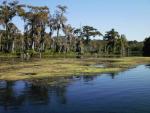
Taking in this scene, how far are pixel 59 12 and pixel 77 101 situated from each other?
10598cm

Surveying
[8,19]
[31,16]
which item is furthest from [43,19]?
[8,19]

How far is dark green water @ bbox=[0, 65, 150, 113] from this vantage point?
70.5 ft

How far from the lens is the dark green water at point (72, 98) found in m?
21.5

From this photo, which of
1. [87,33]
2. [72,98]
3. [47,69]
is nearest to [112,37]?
[87,33]

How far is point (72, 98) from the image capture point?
25.5m

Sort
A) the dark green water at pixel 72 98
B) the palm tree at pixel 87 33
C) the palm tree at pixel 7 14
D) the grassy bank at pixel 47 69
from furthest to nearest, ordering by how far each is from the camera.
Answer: the palm tree at pixel 87 33 → the palm tree at pixel 7 14 → the grassy bank at pixel 47 69 → the dark green water at pixel 72 98

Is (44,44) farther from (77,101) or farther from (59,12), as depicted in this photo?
(77,101)

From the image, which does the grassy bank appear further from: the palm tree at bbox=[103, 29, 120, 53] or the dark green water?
the palm tree at bbox=[103, 29, 120, 53]

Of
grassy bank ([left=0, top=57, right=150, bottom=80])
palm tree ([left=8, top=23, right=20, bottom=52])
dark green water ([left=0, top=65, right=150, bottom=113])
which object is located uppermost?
palm tree ([left=8, top=23, right=20, bottom=52])

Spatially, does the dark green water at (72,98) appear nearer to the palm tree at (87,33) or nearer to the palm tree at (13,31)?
the palm tree at (13,31)

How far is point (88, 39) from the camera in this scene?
192 metres

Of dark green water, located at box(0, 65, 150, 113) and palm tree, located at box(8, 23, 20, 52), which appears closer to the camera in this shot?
dark green water, located at box(0, 65, 150, 113)

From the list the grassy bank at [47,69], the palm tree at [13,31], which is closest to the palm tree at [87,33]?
the palm tree at [13,31]

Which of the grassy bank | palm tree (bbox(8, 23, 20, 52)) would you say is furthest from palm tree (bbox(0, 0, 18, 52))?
the grassy bank
